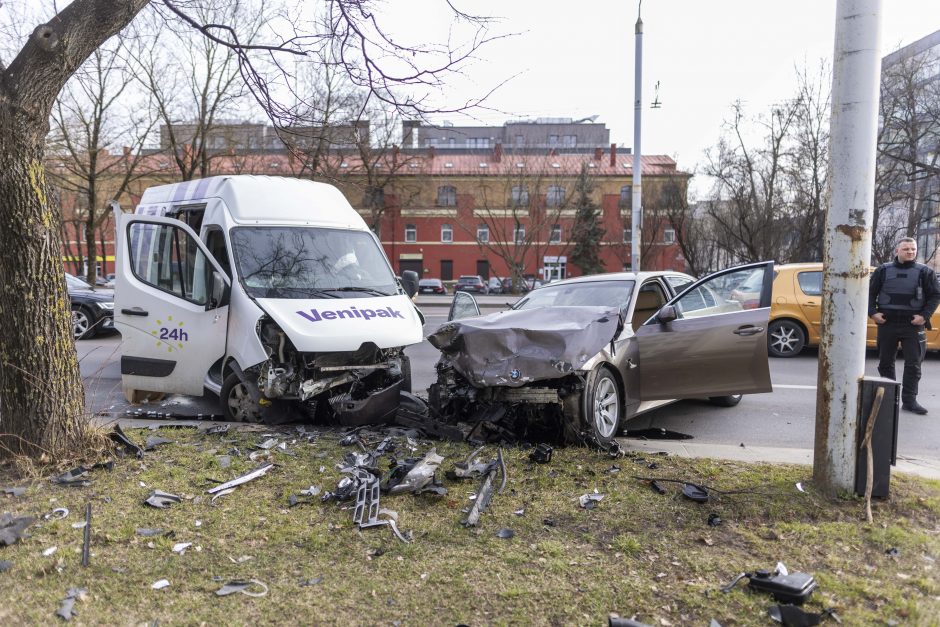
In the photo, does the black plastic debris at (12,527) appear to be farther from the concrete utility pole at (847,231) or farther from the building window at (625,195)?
the building window at (625,195)

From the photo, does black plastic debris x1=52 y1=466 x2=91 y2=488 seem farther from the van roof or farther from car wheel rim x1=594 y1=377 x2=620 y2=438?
car wheel rim x1=594 y1=377 x2=620 y2=438

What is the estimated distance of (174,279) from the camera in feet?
22.1

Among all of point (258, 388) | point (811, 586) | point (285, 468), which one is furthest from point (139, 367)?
point (811, 586)

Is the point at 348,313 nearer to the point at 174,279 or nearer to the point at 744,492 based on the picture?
the point at 174,279

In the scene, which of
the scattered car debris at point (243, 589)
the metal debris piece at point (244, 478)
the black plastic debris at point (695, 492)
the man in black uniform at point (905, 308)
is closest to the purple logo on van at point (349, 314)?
the metal debris piece at point (244, 478)

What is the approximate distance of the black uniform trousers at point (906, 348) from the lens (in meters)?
6.65

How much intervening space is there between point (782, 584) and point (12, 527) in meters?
3.87

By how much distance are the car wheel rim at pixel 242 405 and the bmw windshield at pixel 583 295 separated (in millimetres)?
2882

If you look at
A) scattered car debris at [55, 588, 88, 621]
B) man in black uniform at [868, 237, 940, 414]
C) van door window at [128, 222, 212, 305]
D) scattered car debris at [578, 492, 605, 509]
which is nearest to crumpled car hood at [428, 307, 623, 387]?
scattered car debris at [578, 492, 605, 509]

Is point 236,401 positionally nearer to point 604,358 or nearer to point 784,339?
point 604,358

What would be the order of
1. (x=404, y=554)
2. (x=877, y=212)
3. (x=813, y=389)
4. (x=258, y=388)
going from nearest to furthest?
(x=404, y=554) < (x=258, y=388) < (x=813, y=389) < (x=877, y=212)

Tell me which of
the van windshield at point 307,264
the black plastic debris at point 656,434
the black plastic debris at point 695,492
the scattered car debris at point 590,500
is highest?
the van windshield at point 307,264

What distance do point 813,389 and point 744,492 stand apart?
5064 millimetres

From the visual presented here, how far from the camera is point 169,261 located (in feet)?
22.3
